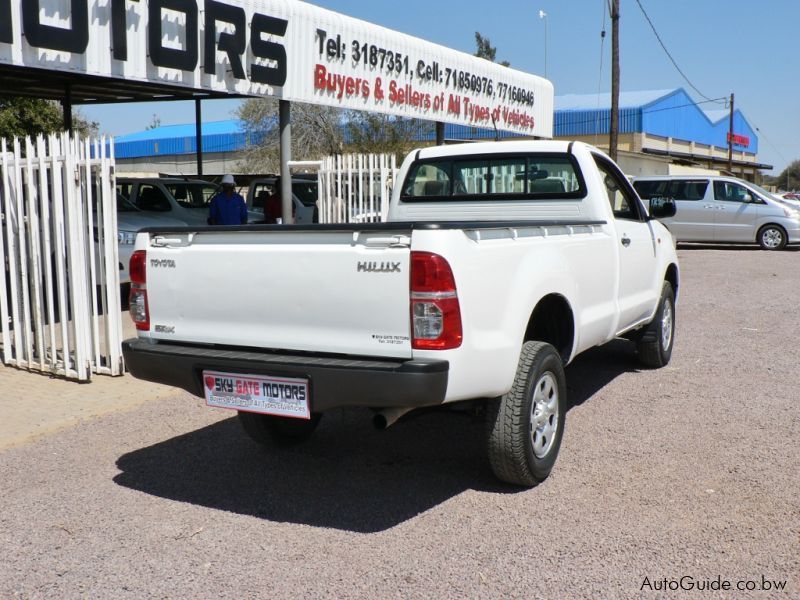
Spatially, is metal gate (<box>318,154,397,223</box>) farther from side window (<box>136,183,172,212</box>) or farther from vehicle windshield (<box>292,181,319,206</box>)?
vehicle windshield (<box>292,181,319,206</box>)

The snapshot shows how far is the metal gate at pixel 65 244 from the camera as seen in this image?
7.21m

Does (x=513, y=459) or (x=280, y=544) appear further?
(x=513, y=459)

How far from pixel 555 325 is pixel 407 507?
4.97 ft

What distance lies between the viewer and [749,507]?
14.0ft

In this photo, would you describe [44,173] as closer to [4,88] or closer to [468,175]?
[468,175]

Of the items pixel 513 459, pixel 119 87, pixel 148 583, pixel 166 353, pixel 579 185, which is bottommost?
pixel 148 583

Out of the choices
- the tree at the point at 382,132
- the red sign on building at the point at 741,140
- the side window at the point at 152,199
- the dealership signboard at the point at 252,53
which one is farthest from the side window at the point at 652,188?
the red sign on building at the point at 741,140

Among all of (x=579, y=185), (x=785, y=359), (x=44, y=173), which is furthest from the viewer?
(x=785, y=359)

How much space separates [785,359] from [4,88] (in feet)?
50.7

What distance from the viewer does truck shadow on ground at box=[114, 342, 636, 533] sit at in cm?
442

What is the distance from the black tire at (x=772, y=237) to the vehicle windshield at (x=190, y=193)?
14.7 metres

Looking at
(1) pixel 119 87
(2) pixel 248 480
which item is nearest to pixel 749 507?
(2) pixel 248 480

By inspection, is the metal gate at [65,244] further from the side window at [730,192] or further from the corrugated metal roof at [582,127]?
the corrugated metal roof at [582,127]

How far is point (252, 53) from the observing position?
12.0 metres
